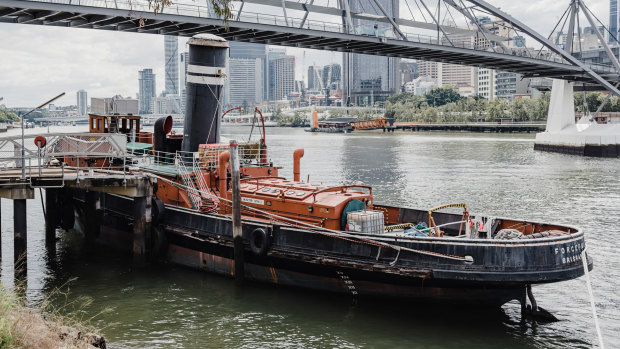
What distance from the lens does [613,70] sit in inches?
2963

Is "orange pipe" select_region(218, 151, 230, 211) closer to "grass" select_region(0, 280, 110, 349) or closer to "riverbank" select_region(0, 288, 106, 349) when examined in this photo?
"grass" select_region(0, 280, 110, 349)

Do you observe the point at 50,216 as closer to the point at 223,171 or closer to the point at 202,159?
the point at 202,159

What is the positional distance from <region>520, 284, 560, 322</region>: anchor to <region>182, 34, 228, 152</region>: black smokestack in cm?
1162

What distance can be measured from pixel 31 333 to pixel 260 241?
8251 millimetres

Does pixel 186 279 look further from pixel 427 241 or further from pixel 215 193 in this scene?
pixel 427 241

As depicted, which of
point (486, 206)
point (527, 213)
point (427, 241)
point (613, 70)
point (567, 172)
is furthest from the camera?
point (613, 70)

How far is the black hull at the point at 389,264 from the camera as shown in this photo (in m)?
14.4

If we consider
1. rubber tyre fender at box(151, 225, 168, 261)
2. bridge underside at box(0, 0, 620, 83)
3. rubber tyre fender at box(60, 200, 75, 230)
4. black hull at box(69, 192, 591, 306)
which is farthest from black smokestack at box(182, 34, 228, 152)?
rubber tyre fender at box(60, 200, 75, 230)

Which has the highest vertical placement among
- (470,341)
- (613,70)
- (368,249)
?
(613,70)

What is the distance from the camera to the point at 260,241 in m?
17.2

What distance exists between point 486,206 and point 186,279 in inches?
747

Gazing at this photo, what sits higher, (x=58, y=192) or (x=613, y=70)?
(x=613, y=70)

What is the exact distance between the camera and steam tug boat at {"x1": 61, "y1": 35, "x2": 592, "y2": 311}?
14617mm

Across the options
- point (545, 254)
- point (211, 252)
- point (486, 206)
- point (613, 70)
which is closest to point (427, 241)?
point (545, 254)
